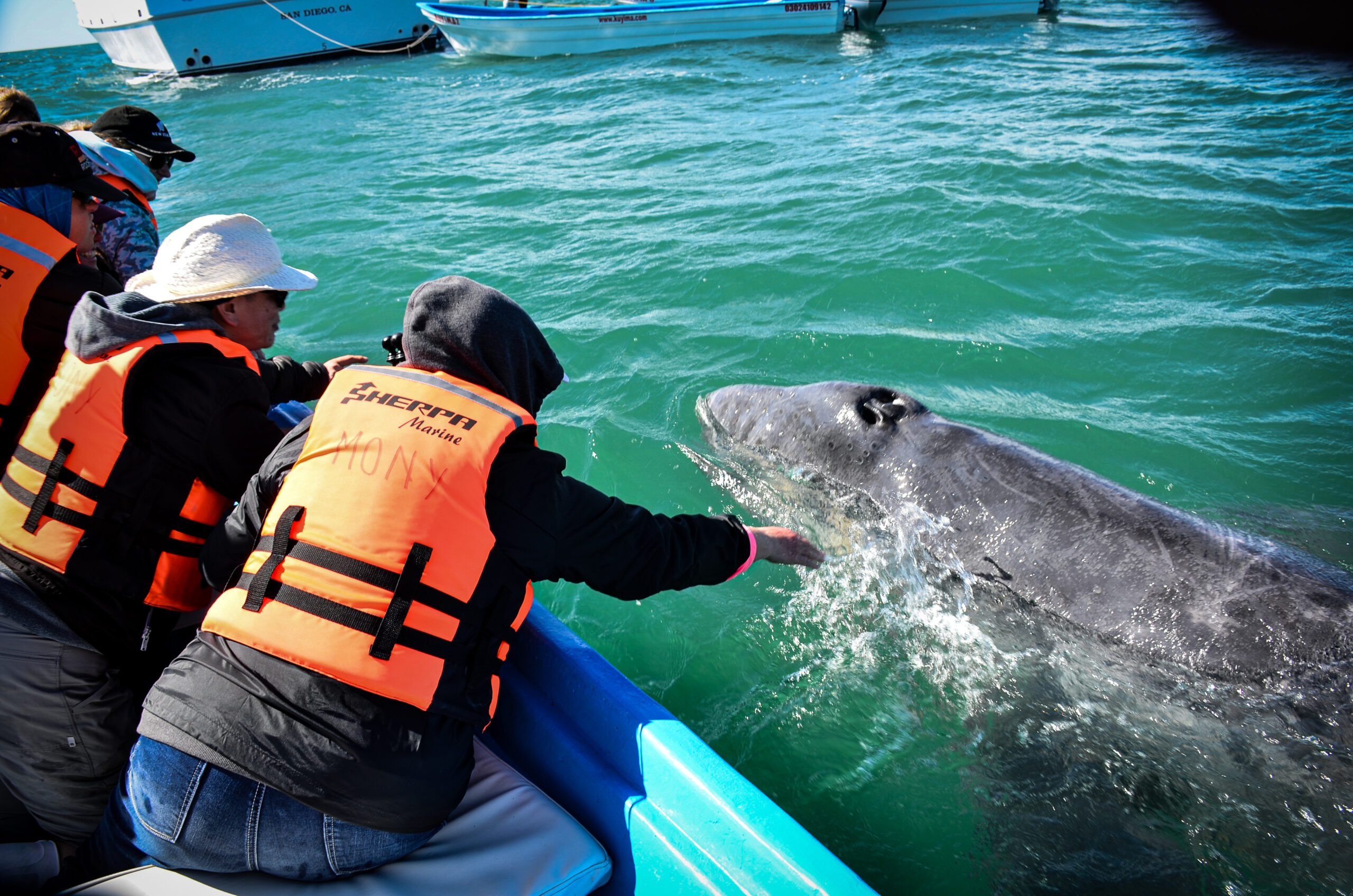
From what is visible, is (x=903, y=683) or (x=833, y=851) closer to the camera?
(x=833, y=851)

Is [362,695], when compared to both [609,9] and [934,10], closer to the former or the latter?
[609,9]

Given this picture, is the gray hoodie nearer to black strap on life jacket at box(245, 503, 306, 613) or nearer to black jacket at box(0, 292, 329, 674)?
black jacket at box(0, 292, 329, 674)

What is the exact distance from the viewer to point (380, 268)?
10469mm

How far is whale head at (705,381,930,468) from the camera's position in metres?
5.07

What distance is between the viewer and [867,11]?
2430 cm

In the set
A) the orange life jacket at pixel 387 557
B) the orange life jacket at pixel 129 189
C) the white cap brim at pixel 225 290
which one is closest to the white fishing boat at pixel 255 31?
the orange life jacket at pixel 129 189

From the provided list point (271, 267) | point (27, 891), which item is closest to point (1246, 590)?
point (271, 267)

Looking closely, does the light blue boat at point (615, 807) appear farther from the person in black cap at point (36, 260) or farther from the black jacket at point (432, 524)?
the person in black cap at point (36, 260)

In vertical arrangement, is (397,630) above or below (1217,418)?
above

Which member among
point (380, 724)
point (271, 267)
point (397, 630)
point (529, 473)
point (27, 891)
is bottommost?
point (27, 891)

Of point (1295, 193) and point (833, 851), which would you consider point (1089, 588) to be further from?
point (1295, 193)

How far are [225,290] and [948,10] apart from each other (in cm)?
2598

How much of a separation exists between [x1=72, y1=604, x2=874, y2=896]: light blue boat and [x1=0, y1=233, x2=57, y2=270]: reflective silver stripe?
289 centimetres

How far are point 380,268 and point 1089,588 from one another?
921 cm
